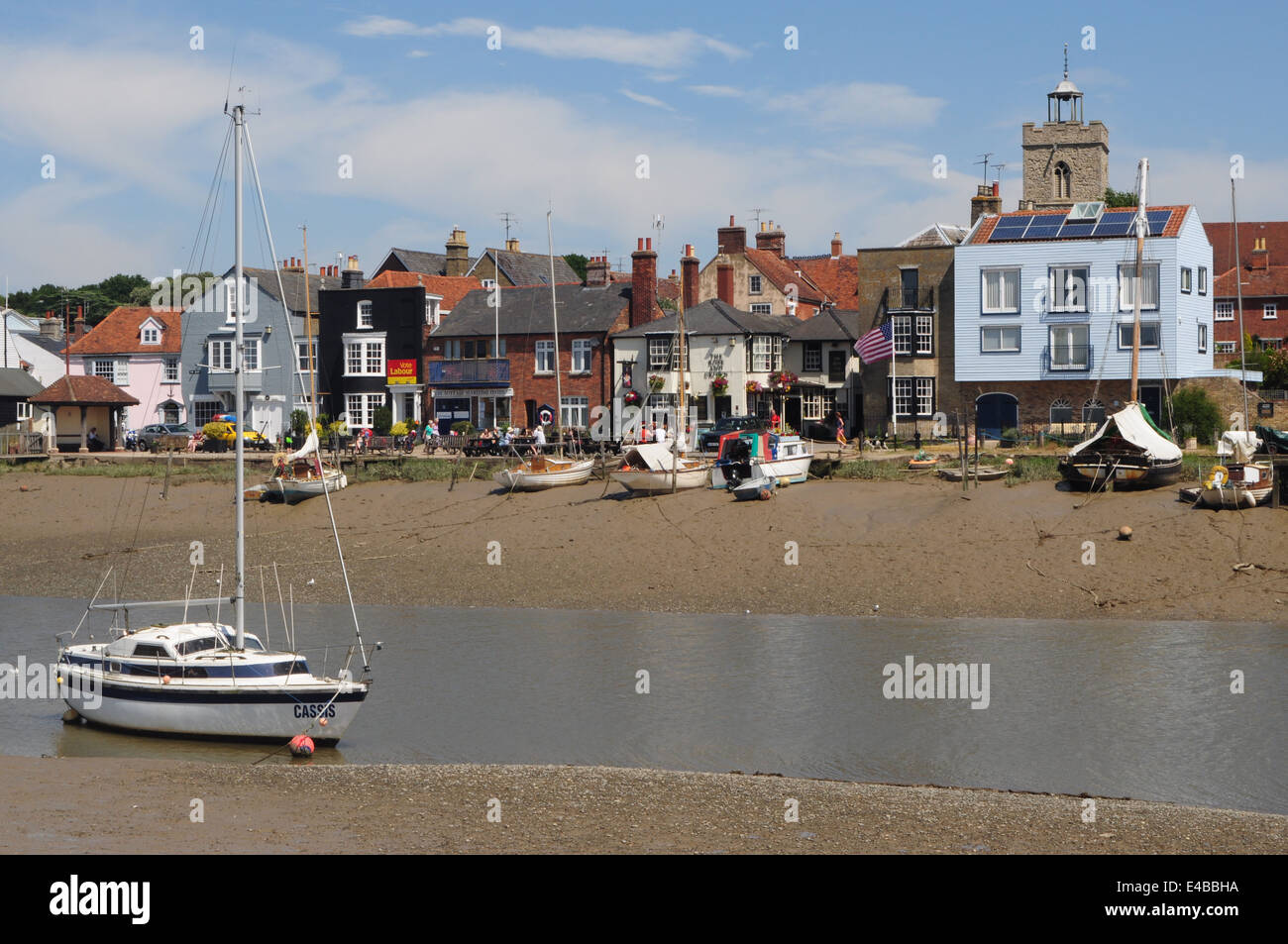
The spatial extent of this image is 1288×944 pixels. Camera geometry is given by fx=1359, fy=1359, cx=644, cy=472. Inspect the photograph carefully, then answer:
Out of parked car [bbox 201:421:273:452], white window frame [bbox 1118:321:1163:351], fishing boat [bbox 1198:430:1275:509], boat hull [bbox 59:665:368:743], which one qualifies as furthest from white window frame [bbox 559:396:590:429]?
boat hull [bbox 59:665:368:743]

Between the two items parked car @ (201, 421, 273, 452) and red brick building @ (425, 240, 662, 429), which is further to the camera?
red brick building @ (425, 240, 662, 429)

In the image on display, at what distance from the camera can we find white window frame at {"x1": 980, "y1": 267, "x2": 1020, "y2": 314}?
2427 inches

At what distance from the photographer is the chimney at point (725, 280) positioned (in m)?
75.7

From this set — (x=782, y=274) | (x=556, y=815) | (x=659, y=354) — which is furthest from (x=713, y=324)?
(x=556, y=815)

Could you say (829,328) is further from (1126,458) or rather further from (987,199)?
(1126,458)

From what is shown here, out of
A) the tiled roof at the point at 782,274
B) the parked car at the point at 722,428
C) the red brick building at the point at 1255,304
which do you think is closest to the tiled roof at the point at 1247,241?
the red brick building at the point at 1255,304

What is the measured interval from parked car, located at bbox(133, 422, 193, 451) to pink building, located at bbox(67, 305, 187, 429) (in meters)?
3.17

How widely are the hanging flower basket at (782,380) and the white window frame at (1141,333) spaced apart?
15.5m

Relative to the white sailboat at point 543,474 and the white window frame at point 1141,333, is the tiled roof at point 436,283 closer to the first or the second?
the white sailboat at point 543,474

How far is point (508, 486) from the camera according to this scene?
48.5 metres

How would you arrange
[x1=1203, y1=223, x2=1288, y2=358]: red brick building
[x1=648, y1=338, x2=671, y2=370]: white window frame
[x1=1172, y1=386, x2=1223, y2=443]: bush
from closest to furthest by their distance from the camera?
[x1=1172, y1=386, x2=1223, y2=443]: bush, [x1=648, y1=338, x2=671, y2=370]: white window frame, [x1=1203, y1=223, x2=1288, y2=358]: red brick building

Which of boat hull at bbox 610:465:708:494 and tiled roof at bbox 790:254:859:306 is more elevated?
tiled roof at bbox 790:254:859:306

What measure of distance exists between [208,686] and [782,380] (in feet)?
150

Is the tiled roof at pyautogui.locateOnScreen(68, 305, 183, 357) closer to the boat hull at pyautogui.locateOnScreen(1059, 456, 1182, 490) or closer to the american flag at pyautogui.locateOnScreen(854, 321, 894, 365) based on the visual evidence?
the american flag at pyautogui.locateOnScreen(854, 321, 894, 365)
